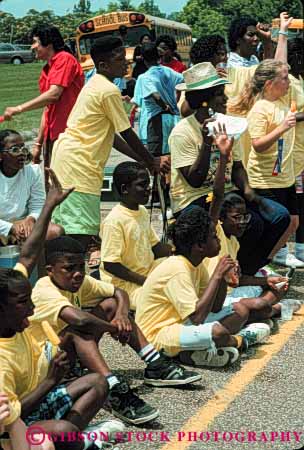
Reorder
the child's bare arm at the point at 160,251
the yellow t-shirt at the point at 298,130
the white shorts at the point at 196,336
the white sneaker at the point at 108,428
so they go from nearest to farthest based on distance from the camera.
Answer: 1. the white sneaker at the point at 108,428
2. the white shorts at the point at 196,336
3. the child's bare arm at the point at 160,251
4. the yellow t-shirt at the point at 298,130

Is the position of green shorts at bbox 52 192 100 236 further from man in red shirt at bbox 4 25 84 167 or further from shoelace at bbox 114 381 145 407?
shoelace at bbox 114 381 145 407

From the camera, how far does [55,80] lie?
7477 millimetres

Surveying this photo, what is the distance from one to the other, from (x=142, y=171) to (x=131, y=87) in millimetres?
9711

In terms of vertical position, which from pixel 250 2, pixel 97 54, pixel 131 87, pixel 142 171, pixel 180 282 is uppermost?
pixel 97 54

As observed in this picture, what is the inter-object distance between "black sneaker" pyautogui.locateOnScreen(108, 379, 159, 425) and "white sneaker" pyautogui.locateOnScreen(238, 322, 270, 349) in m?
1.37

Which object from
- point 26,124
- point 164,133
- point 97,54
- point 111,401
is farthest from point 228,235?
point 26,124

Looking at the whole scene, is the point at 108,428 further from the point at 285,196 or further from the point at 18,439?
the point at 285,196

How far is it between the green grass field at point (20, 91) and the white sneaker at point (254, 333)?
12.5 meters

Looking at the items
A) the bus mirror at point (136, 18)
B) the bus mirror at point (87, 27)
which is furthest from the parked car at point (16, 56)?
the bus mirror at point (136, 18)

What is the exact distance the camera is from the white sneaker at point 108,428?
4387 mm

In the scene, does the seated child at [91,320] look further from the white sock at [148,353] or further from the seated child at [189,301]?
the seated child at [189,301]

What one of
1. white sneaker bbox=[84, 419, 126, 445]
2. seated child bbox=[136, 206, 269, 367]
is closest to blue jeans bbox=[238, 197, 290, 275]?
seated child bbox=[136, 206, 269, 367]

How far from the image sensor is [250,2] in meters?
53.1

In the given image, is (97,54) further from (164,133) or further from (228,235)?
(164,133)
